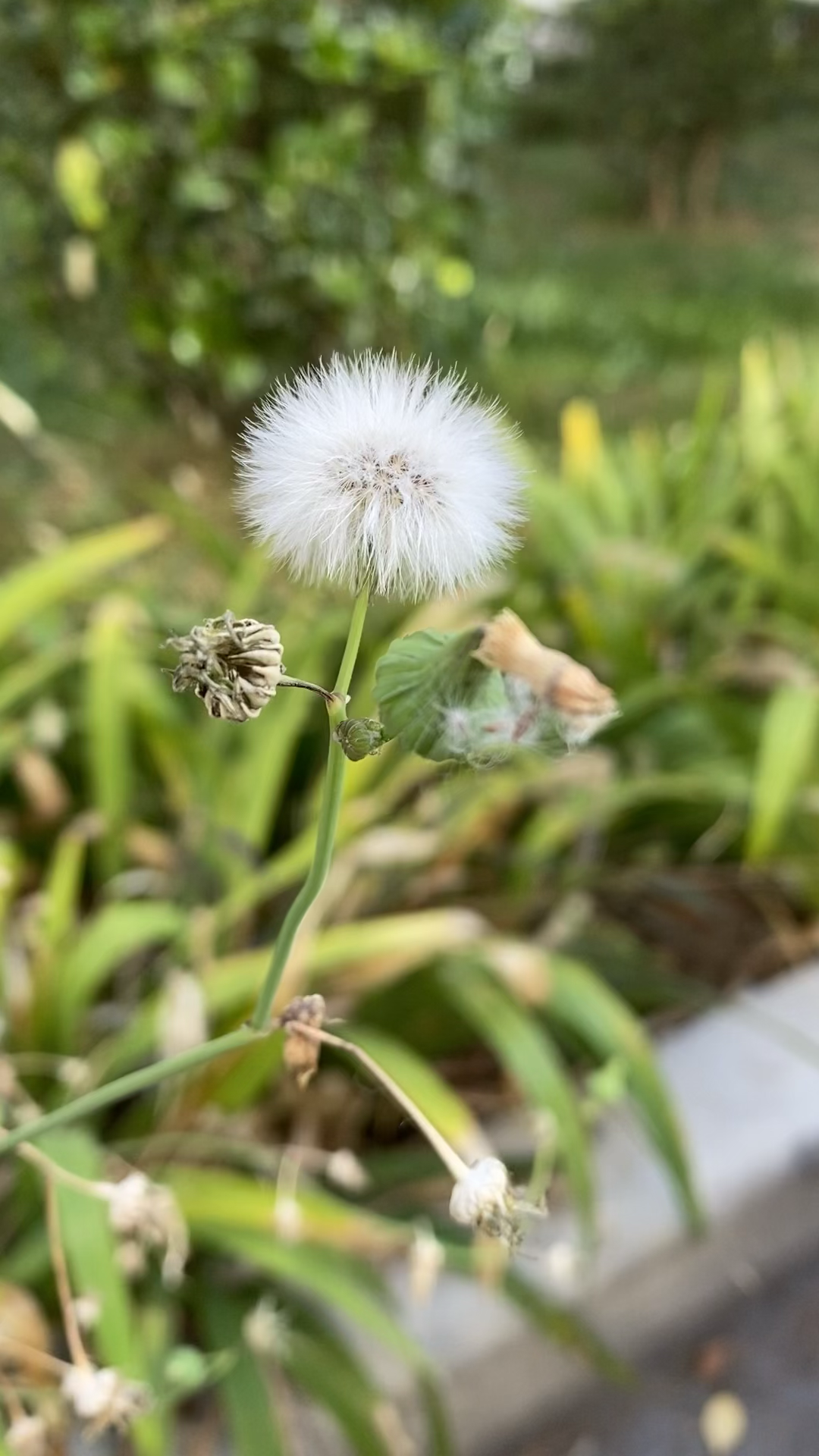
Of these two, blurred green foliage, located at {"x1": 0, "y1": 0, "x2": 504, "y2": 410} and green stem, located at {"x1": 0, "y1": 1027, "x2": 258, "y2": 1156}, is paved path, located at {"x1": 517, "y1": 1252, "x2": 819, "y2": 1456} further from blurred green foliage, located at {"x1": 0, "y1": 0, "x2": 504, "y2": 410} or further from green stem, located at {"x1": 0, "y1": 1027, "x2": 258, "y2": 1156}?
blurred green foliage, located at {"x1": 0, "y1": 0, "x2": 504, "y2": 410}

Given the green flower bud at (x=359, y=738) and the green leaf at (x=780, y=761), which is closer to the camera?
the green flower bud at (x=359, y=738)

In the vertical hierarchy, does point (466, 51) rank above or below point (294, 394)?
above

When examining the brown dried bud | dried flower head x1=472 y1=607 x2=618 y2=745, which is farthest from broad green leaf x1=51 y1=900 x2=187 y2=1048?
dried flower head x1=472 y1=607 x2=618 y2=745

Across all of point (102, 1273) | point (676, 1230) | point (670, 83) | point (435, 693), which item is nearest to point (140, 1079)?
point (435, 693)

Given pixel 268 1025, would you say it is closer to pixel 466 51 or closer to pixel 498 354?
pixel 466 51

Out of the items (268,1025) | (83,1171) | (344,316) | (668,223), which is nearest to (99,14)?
(344,316)

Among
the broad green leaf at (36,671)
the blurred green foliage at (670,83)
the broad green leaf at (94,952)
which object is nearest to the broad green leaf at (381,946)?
the broad green leaf at (94,952)

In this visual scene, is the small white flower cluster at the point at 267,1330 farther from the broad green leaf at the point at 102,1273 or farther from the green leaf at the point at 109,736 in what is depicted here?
the green leaf at the point at 109,736
